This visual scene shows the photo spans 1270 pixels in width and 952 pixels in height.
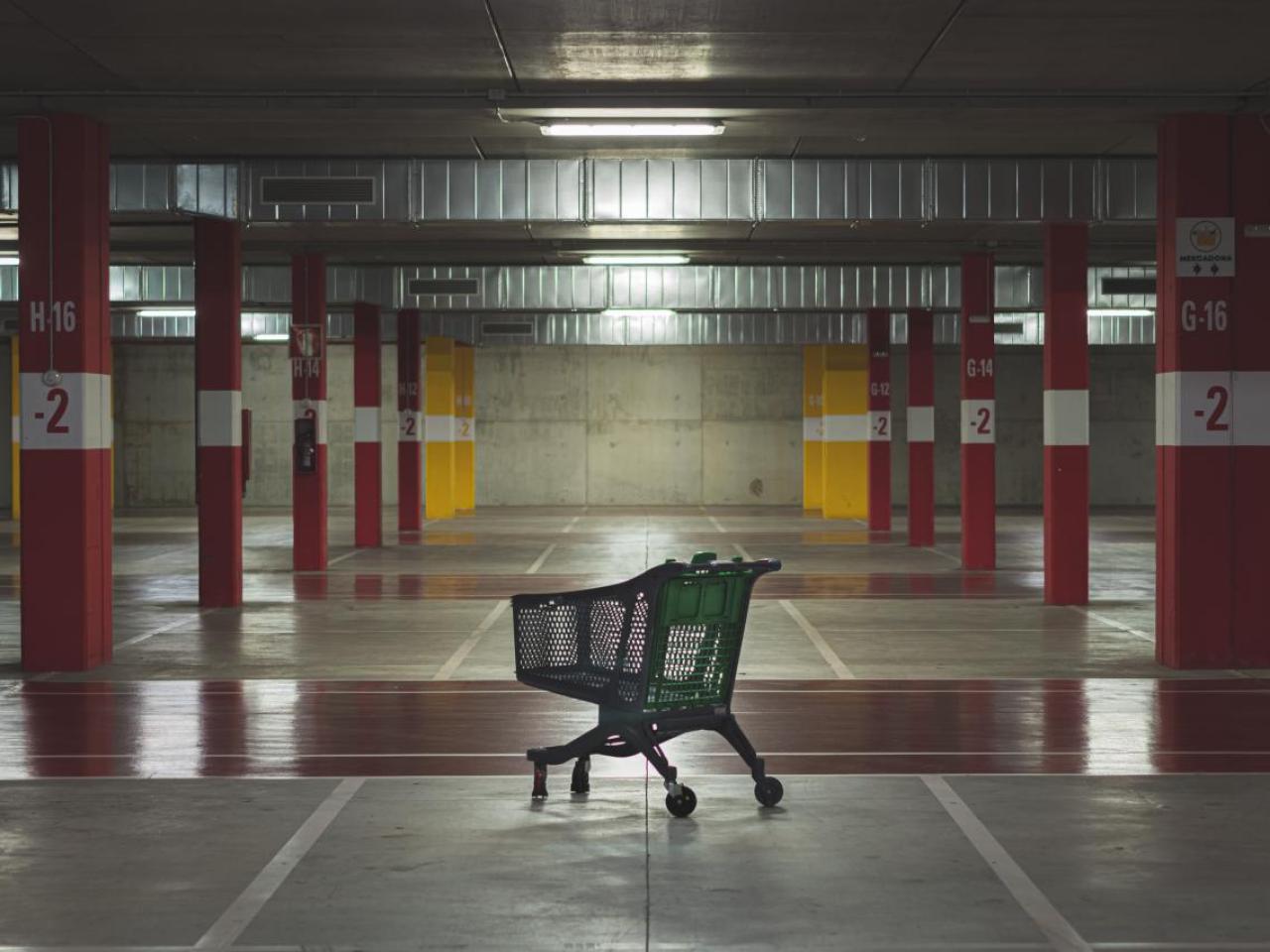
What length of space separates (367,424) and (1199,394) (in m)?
16.8

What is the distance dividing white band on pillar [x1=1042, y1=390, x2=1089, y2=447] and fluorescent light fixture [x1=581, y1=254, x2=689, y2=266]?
6788mm

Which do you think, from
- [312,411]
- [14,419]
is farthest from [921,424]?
[14,419]

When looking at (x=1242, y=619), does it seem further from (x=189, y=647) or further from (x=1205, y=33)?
(x=189, y=647)

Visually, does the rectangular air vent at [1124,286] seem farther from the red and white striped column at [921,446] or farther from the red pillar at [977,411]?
the red pillar at [977,411]

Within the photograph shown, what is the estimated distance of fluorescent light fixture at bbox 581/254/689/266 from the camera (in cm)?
2328

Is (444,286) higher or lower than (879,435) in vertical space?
higher

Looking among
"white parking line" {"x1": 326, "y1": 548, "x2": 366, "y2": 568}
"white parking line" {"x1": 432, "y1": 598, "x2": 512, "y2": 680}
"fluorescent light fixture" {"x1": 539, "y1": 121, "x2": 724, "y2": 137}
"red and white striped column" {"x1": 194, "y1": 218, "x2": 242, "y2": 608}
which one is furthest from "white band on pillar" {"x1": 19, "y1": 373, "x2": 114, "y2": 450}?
"white parking line" {"x1": 326, "y1": 548, "x2": 366, "y2": 568}

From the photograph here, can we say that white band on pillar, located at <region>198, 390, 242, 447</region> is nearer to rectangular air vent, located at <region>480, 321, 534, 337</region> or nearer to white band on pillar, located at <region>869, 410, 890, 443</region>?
white band on pillar, located at <region>869, 410, 890, 443</region>

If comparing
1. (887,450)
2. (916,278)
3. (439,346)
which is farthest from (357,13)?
(439,346)

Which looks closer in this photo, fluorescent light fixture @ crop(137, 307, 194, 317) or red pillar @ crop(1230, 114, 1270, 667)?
red pillar @ crop(1230, 114, 1270, 667)

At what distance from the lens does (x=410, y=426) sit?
1241 inches

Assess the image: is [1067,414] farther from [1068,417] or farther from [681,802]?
[681,802]

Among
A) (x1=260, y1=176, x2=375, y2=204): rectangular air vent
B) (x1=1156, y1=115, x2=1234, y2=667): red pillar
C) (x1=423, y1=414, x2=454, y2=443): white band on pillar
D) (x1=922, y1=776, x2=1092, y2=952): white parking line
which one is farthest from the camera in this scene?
(x1=423, y1=414, x2=454, y2=443): white band on pillar

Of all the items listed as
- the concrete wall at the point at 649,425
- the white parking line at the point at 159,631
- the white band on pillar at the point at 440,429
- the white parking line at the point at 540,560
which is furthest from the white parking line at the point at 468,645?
the concrete wall at the point at 649,425
